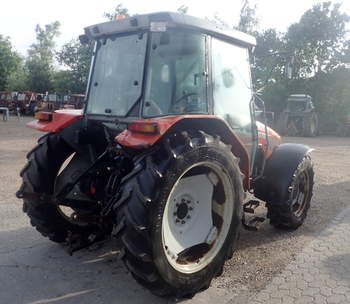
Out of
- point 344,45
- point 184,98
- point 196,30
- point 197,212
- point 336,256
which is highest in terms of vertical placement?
point 344,45

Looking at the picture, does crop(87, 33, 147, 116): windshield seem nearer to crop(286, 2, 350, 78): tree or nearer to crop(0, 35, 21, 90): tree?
crop(286, 2, 350, 78): tree

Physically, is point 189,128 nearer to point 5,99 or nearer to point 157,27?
point 157,27

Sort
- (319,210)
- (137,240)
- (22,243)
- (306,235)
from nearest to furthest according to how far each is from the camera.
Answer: (137,240) < (22,243) < (306,235) < (319,210)

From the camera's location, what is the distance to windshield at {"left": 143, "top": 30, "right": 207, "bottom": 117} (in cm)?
331

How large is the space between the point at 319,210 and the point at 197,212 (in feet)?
10.3

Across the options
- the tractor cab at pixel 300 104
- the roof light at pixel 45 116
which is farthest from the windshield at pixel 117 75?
the tractor cab at pixel 300 104

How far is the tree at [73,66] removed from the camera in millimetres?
33700

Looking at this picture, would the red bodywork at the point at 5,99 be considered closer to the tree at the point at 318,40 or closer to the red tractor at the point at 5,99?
the red tractor at the point at 5,99

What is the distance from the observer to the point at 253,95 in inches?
173

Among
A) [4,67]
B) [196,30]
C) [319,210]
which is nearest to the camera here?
[196,30]

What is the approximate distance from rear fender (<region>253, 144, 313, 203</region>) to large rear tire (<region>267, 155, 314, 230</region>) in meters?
0.06

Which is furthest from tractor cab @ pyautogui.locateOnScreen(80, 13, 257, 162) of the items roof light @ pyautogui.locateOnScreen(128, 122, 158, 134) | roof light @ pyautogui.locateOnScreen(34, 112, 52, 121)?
roof light @ pyautogui.locateOnScreen(34, 112, 52, 121)

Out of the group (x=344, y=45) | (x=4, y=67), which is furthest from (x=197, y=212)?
(x=4, y=67)

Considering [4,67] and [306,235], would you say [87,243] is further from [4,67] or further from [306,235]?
[4,67]
